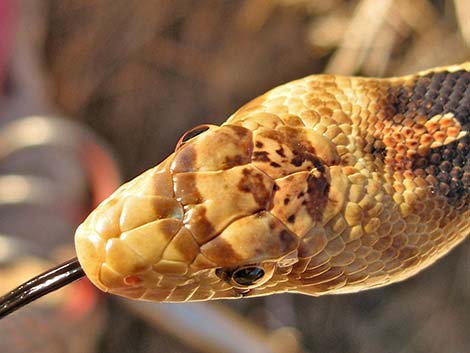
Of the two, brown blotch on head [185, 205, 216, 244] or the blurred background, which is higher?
brown blotch on head [185, 205, 216, 244]

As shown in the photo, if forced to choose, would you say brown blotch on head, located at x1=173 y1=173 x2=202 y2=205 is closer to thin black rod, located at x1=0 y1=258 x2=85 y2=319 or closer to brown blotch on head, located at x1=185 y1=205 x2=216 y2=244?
brown blotch on head, located at x1=185 y1=205 x2=216 y2=244

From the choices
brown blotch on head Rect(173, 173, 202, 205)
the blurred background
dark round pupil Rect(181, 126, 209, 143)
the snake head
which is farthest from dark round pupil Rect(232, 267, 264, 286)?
the blurred background

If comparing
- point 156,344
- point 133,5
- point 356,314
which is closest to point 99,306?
point 156,344

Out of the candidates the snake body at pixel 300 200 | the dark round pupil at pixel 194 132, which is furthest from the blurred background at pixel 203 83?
the dark round pupil at pixel 194 132

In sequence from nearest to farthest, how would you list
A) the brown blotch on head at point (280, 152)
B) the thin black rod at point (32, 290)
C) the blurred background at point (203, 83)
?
the thin black rod at point (32, 290)
the brown blotch on head at point (280, 152)
the blurred background at point (203, 83)

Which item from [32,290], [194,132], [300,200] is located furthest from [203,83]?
[32,290]

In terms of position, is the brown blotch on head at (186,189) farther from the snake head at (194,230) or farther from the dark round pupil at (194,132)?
the dark round pupil at (194,132)

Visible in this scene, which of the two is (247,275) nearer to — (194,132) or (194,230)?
(194,230)

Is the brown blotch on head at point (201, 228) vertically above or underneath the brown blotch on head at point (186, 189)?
underneath

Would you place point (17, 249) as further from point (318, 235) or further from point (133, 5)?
point (318, 235)
